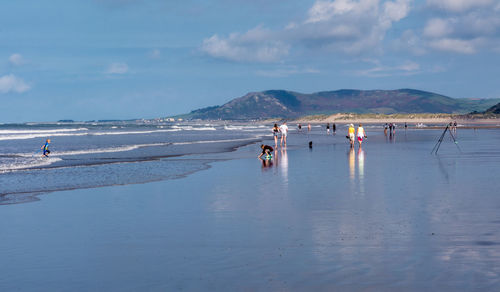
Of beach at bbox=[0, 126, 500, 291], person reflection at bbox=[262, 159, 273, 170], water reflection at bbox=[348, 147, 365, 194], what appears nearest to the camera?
beach at bbox=[0, 126, 500, 291]

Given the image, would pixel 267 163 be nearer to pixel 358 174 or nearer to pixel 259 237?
pixel 358 174

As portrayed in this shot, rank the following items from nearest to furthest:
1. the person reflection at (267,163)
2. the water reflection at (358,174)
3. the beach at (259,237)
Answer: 1. the beach at (259,237)
2. the water reflection at (358,174)
3. the person reflection at (267,163)

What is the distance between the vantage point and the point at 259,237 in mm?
10000

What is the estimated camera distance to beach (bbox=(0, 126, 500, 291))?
7.44 metres

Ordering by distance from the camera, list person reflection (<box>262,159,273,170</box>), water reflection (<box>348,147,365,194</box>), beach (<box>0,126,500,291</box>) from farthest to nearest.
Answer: person reflection (<box>262,159,273,170</box>) → water reflection (<box>348,147,365,194</box>) → beach (<box>0,126,500,291</box>)

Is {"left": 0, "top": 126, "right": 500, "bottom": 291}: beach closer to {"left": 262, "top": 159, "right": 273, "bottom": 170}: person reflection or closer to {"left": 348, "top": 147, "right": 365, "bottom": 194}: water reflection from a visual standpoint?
{"left": 348, "top": 147, "right": 365, "bottom": 194}: water reflection

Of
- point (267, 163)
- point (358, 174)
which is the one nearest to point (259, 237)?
point (358, 174)

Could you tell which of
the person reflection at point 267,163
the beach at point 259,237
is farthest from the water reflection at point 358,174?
the person reflection at point 267,163

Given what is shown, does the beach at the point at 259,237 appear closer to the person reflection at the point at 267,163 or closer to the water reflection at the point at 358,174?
the water reflection at the point at 358,174

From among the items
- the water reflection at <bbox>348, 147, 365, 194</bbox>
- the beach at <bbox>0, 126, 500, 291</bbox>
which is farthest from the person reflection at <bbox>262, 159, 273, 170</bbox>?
the beach at <bbox>0, 126, 500, 291</bbox>

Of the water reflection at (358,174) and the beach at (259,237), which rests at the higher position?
the beach at (259,237)

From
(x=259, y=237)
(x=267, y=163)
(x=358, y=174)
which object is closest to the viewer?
(x=259, y=237)

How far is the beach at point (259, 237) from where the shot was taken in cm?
744

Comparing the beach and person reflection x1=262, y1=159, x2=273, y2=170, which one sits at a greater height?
the beach
